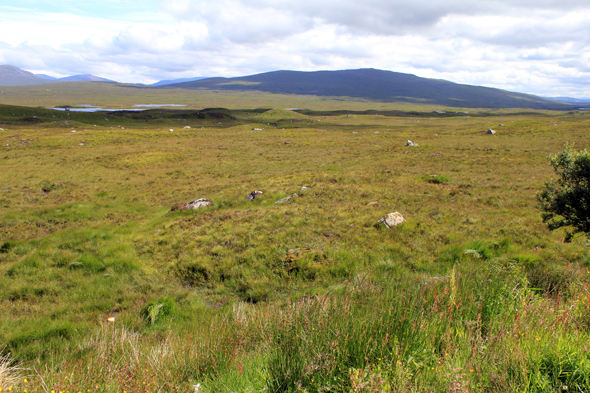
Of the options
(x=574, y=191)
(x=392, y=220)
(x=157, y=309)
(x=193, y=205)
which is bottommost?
(x=157, y=309)

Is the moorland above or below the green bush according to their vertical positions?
below

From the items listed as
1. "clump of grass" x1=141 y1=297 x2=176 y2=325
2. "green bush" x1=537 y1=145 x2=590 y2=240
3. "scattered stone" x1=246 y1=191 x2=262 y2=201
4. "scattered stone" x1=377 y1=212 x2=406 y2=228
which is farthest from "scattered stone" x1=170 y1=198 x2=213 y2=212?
"green bush" x1=537 y1=145 x2=590 y2=240

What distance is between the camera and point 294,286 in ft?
30.0

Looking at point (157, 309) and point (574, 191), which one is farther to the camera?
point (574, 191)

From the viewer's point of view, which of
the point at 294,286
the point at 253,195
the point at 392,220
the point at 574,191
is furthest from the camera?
the point at 253,195

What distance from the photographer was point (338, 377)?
3.25 m

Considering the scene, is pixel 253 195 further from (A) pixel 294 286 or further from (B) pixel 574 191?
(B) pixel 574 191

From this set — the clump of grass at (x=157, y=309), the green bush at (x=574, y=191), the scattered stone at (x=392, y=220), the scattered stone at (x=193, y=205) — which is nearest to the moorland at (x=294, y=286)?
the clump of grass at (x=157, y=309)

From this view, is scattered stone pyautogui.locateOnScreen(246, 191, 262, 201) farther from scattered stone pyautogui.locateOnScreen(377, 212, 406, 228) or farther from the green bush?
the green bush

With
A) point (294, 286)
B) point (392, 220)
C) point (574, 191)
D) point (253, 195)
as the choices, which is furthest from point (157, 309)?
point (253, 195)

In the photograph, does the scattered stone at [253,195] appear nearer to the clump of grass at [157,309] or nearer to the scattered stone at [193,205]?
the scattered stone at [193,205]

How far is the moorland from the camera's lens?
346 cm

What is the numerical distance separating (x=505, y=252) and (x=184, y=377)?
1025cm

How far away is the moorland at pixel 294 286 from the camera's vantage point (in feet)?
11.3
